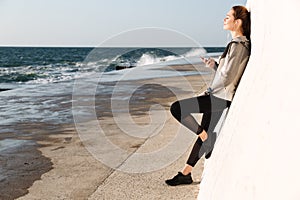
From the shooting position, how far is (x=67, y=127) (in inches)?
318

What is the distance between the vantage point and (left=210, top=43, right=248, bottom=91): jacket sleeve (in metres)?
3.32

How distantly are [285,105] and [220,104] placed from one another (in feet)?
6.12

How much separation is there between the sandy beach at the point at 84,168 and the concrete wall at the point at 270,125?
5.57 ft

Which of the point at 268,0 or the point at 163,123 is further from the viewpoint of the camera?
the point at 163,123

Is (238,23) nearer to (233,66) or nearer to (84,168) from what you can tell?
(233,66)

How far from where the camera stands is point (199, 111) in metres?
3.75

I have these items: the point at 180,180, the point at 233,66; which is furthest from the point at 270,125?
the point at 180,180

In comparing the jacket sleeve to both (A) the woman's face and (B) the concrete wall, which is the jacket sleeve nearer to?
(A) the woman's face

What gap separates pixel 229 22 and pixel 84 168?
9.37 feet

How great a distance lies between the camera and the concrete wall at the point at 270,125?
1.62 m

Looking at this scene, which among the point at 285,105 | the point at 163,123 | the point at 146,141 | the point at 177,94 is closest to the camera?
the point at 285,105

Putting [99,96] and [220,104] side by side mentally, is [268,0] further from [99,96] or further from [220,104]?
[99,96]

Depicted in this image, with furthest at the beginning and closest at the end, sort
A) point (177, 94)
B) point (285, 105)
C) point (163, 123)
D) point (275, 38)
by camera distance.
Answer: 1. point (177, 94)
2. point (163, 123)
3. point (275, 38)
4. point (285, 105)

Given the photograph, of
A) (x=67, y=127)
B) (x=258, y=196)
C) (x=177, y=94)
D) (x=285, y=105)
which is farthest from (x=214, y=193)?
(x=177, y=94)
